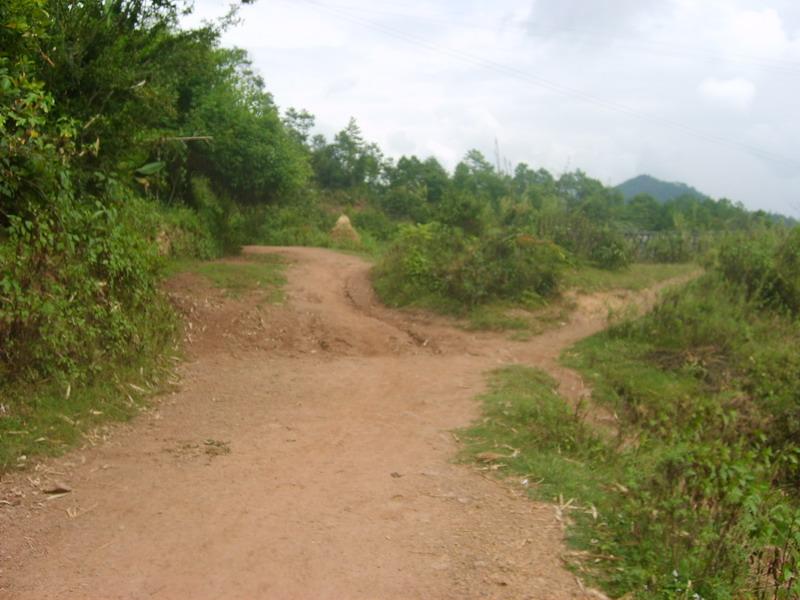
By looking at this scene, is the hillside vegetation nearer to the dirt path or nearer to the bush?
the dirt path

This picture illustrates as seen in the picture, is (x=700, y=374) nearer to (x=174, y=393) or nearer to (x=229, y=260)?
(x=174, y=393)

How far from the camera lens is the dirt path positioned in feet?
12.8

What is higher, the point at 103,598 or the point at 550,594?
the point at 550,594

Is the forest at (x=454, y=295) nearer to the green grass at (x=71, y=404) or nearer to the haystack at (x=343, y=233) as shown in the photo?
the green grass at (x=71, y=404)

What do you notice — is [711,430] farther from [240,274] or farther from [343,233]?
[343,233]

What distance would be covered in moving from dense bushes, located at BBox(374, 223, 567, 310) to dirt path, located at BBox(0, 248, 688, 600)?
12.1 ft

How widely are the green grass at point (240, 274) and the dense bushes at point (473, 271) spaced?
2.08 metres

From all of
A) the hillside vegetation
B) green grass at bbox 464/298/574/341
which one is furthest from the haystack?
the hillside vegetation

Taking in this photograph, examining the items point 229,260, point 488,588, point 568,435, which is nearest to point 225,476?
point 488,588

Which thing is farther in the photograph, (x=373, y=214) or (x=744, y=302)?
(x=373, y=214)

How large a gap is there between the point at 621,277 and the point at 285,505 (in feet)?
40.9

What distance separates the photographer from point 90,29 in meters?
8.48

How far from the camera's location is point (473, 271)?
1305 cm

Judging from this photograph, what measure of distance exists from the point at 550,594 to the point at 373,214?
29130 millimetres
